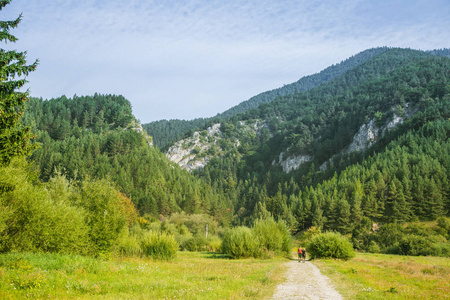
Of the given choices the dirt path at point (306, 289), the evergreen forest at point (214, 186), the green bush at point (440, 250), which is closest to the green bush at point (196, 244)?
the evergreen forest at point (214, 186)

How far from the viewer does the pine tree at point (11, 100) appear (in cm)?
1333

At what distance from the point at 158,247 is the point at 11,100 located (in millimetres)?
20049

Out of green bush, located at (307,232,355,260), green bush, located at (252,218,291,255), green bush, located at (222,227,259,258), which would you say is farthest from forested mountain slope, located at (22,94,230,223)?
green bush, located at (307,232,355,260)

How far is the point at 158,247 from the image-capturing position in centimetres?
2980

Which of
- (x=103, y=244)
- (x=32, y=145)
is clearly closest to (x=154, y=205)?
(x=103, y=244)

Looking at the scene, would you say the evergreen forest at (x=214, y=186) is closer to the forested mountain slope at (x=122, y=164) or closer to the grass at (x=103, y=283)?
the forested mountain slope at (x=122, y=164)

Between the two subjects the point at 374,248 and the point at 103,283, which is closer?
the point at 103,283

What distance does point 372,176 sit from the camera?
103 metres

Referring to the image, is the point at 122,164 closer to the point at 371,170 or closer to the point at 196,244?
the point at 196,244

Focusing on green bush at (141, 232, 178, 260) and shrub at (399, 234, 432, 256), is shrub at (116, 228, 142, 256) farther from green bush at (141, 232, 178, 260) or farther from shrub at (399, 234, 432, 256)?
shrub at (399, 234, 432, 256)

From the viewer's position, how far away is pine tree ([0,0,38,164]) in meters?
13.3

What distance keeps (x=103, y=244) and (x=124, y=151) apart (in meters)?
118

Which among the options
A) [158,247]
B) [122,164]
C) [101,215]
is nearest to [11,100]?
[101,215]

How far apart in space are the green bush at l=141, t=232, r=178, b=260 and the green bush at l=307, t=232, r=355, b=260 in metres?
16.5
